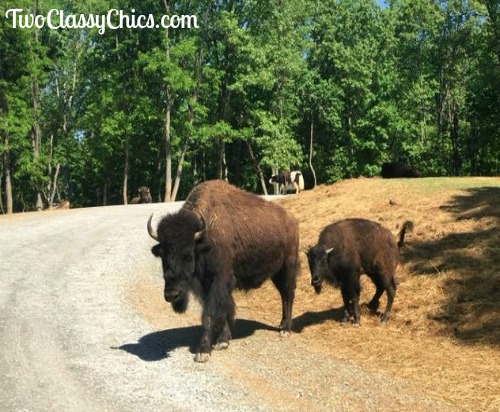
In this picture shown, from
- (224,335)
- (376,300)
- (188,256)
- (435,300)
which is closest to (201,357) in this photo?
(224,335)

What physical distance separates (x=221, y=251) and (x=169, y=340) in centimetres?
186

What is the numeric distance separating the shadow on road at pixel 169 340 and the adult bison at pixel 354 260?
1.58m

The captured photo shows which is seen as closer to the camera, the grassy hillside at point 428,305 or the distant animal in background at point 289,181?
the grassy hillside at point 428,305

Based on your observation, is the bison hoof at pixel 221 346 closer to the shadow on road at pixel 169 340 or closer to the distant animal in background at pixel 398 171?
the shadow on road at pixel 169 340

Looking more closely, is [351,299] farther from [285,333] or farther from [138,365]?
[138,365]

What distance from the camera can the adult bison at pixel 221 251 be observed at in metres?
8.13

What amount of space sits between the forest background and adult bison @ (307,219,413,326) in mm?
31707

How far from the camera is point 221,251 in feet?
28.9

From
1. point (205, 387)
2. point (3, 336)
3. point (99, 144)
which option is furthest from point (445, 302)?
point (99, 144)

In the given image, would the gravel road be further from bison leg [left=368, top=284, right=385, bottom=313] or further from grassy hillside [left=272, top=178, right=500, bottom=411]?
bison leg [left=368, top=284, right=385, bottom=313]

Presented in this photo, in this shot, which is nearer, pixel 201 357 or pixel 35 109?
pixel 201 357

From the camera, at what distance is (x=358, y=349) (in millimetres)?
9109

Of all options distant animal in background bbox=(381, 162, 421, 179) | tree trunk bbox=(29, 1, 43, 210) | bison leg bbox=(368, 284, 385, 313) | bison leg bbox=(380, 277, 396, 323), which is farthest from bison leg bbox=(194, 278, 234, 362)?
tree trunk bbox=(29, 1, 43, 210)

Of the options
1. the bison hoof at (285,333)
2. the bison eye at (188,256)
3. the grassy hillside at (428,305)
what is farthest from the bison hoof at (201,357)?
the bison hoof at (285,333)
